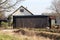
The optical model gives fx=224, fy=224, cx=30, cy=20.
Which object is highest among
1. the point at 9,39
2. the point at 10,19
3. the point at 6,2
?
the point at 6,2

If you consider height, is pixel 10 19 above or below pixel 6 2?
below

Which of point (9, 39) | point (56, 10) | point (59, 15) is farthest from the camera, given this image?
point (56, 10)

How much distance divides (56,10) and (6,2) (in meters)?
40.7

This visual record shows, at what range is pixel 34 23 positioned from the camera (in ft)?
156

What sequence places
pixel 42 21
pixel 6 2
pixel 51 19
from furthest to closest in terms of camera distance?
pixel 51 19
pixel 42 21
pixel 6 2

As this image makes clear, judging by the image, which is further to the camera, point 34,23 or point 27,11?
point 27,11

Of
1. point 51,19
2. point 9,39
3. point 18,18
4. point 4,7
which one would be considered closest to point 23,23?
point 18,18

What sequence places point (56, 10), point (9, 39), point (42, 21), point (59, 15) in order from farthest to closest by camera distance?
point (56, 10) → point (59, 15) → point (42, 21) → point (9, 39)

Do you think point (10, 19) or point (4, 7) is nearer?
point (4, 7)

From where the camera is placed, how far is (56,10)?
61906mm

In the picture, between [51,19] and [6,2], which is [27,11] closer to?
[51,19]

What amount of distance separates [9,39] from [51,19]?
39.3 m

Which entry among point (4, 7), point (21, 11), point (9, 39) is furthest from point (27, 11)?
point (9, 39)

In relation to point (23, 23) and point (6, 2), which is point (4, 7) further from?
point (23, 23)
